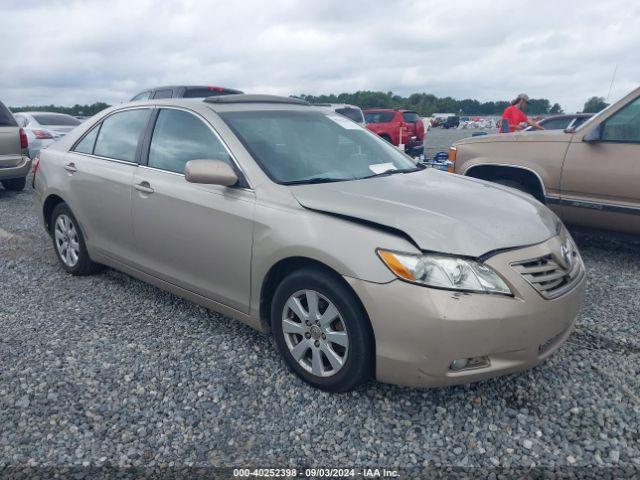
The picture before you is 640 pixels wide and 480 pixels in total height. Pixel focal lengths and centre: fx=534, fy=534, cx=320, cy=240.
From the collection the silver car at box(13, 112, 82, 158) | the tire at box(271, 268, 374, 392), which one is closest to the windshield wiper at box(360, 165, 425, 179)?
the tire at box(271, 268, 374, 392)

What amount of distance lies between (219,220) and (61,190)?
84.8 inches

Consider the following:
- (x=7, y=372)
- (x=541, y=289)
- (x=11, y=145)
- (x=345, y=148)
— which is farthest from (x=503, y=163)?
(x=11, y=145)

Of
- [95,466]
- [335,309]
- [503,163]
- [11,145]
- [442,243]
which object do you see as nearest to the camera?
[95,466]

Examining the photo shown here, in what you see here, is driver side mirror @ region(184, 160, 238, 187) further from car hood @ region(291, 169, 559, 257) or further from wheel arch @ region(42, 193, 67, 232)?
wheel arch @ region(42, 193, 67, 232)

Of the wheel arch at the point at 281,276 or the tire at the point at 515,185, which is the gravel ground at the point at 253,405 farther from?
the tire at the point at 515,185

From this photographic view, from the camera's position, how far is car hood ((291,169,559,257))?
2.61 m

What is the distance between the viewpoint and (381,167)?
146 inches

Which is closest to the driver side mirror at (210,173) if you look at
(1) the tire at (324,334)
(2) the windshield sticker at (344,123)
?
(1) the tire at (324,334)

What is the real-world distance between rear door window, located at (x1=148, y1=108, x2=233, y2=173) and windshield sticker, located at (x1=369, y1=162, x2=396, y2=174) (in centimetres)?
98

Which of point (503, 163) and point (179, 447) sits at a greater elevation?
point (503, 163)

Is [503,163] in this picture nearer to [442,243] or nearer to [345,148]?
[345,148]

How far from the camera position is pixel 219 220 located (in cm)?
327

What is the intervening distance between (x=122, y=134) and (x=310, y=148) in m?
1.70

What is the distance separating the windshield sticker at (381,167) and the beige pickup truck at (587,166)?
245 centimetres
